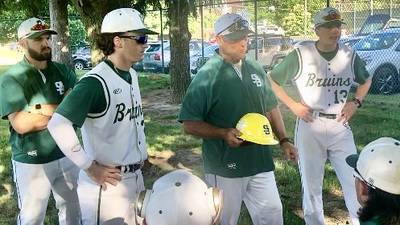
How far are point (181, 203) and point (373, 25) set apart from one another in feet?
51.3

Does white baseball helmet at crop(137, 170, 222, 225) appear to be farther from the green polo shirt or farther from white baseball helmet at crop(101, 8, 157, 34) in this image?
white baseball helmet at crop(101, 8, 157, 34)

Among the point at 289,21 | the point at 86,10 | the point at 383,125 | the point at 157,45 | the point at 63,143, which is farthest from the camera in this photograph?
the point at 289,21

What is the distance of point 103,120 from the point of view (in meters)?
3.42

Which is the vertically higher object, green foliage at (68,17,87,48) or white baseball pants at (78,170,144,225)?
white baseball pants at (78,170,144,225)

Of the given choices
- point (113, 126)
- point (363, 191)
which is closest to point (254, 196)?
point (113, 126)

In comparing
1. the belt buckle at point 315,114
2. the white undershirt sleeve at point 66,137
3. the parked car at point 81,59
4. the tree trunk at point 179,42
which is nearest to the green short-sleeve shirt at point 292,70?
the belt buckle at point 315,114

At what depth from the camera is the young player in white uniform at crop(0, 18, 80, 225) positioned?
426 centimetres

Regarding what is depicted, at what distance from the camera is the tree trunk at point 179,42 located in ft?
40.7

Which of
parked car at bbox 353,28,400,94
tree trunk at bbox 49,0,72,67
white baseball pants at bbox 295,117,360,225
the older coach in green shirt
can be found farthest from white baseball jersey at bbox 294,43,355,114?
tree trunk at bbox 49,0,72,67

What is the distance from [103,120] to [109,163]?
287 mm

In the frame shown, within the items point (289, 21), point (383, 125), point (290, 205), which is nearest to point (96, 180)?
point (290, 205)

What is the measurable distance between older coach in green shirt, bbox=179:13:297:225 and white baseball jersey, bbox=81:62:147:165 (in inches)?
19.1

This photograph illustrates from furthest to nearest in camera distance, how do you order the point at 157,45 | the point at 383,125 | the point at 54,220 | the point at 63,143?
the point at 157,45 → the point at 383,125 → the point at 54,220 → the point at 63,143

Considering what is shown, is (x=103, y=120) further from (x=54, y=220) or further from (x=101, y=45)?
(x=54, y=220)
